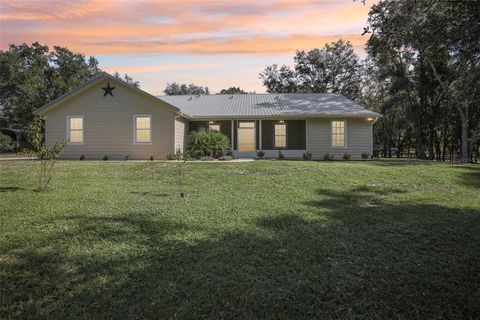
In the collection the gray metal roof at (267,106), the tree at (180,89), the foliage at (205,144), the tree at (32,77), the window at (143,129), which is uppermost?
the tree at (180,89)

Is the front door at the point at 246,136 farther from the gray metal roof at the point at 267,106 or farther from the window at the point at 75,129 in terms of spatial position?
the window at the point at 75,129

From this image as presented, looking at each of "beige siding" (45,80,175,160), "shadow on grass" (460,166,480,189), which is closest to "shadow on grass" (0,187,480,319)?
"shadow on grass" (460,166,480,189)

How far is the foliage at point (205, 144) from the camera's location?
18234mm

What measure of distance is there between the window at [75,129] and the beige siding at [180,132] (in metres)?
5.13

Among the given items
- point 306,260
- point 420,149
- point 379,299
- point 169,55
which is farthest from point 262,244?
point 420,149

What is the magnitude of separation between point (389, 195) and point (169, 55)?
8438 millimetres

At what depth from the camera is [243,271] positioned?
14.9ft

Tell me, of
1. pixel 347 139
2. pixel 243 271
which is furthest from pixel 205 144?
pixel 243 271

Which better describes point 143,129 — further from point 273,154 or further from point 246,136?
point 273,154

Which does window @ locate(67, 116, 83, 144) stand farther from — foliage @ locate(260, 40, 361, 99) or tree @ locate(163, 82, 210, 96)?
tree @ locate(163, 82, 210, 96)

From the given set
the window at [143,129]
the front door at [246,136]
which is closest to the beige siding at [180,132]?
the window at [143,129]

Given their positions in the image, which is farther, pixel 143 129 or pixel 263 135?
pixel 263 135

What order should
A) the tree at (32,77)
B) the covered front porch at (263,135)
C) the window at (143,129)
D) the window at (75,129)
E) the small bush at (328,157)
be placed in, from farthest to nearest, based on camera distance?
1. the tree at (32,77)
2. the covered front porch at (263,135)
3. the small bush at (328,157)
4. the window at (75,129)
5. the window at (143,129)

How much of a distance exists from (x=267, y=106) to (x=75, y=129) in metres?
11.3
